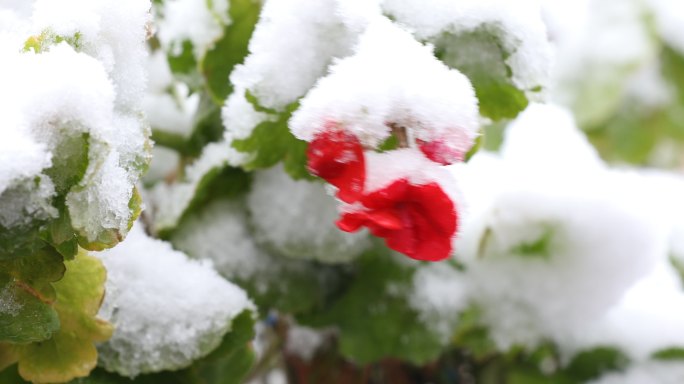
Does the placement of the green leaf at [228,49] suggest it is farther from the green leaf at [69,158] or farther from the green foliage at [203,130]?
the green leaf at [69,158]

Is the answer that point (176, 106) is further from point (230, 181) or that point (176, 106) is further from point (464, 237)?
point (464, 237)

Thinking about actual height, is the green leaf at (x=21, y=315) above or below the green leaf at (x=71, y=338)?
above

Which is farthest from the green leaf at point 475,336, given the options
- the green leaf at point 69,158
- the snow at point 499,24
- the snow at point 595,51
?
the snow at point 595,51

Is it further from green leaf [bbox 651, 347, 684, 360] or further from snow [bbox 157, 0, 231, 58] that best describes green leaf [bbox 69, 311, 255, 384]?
green leaf [bbox 651, 347, 684, 360]

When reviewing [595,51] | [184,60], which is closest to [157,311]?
[184,60]

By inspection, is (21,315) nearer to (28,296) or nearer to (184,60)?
(28,296)

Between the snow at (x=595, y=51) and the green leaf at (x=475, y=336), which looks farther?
the snow at (x=595, y=51)

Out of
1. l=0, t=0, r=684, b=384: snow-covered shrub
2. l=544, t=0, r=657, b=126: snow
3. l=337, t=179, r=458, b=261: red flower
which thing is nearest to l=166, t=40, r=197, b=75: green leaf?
l=0, t=0, r=684, b=384: snow-covered shrub
